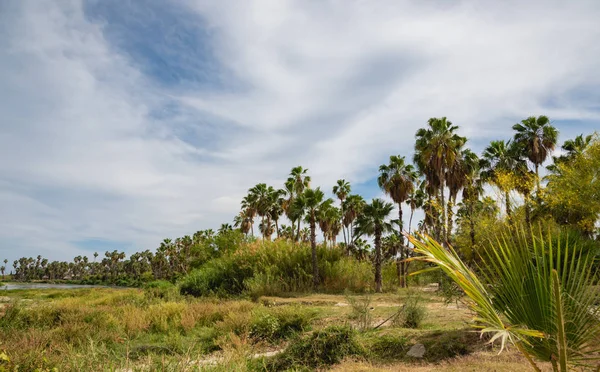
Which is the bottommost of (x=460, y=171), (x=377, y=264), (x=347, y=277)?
(x=347, y=277)

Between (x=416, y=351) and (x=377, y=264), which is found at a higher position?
(x=377, y=264)

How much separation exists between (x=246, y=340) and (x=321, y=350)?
2331mm

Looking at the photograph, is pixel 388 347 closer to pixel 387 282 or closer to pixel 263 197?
pixel 387 282

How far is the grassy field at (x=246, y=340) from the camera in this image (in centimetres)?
567

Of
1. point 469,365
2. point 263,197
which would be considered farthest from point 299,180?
point 469,365

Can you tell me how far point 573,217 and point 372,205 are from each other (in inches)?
588

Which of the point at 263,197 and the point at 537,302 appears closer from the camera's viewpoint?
the point at 537,302

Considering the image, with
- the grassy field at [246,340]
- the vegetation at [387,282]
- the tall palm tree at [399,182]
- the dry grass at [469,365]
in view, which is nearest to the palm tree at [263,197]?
the vegetation at [387,282]

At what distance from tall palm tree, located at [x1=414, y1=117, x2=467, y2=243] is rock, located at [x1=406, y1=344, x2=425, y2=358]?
73.2 ft

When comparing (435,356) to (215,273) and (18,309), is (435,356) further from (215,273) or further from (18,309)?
(215,273)

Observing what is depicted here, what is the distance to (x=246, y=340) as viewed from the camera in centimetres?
1063

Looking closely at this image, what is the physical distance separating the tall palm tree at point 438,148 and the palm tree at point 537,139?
4779 millimetres

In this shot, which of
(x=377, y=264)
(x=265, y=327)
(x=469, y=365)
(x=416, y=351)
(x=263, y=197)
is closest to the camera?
(x=469, y=365)

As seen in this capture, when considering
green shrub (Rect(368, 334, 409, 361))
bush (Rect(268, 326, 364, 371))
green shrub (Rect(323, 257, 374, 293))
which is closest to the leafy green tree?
green shrub (Rect(323, 257, 374, 293))
